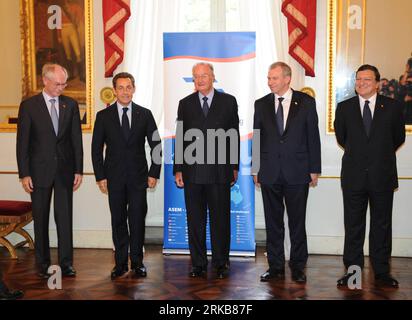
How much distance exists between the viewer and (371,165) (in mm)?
4090

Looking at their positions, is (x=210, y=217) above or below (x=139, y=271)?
above

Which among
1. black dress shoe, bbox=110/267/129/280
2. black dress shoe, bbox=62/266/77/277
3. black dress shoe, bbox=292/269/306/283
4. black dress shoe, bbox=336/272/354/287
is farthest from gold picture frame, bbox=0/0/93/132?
black dress shoe, bbox=336/272/354/287

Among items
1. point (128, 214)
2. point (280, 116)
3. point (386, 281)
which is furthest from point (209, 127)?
point (386, 281)

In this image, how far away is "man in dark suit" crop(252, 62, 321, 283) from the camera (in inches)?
164

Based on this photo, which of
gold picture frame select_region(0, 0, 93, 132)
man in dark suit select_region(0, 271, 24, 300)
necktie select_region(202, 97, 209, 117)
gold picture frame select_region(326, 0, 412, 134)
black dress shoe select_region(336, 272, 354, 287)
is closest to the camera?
man in dark suit select_region(0, 271, 24, 300)

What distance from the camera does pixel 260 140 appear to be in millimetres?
4332

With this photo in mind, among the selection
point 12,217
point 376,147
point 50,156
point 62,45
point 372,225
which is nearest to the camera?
point 376,147

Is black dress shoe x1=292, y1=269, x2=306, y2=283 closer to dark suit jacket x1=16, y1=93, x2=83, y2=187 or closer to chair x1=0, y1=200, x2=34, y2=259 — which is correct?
dark suit jacket x1=16, y1=93, x2=83, y2=187

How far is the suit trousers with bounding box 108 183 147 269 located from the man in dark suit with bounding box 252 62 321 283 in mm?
993

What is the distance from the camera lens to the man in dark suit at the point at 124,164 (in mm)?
4234

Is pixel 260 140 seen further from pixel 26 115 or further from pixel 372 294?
pixel 26 115

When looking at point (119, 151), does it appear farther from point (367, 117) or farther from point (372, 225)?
point (372, 225)

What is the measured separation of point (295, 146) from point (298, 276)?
1.07 metres

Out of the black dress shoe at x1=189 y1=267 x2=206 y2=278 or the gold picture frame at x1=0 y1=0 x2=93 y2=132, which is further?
the gold picture frame at x1=0 y1=0 x2=93 y2=132
